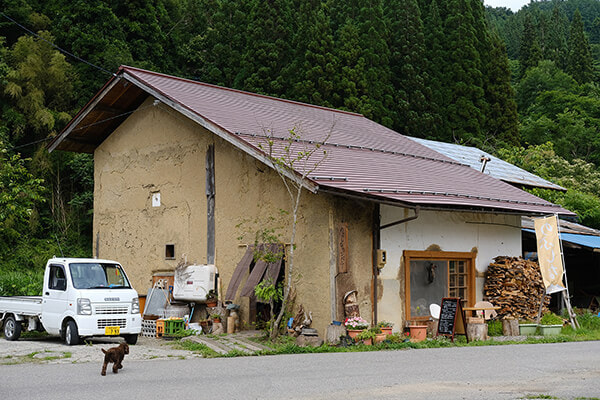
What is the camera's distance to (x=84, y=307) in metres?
13.2

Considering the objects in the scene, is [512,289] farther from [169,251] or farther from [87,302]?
[87,302]

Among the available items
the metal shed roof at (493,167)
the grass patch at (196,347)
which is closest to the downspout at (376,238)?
the grass patch at (196,347)

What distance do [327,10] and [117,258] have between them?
91.1 ft

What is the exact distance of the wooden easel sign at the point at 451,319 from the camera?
1418 cm

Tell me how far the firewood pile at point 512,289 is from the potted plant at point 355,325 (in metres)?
4.95

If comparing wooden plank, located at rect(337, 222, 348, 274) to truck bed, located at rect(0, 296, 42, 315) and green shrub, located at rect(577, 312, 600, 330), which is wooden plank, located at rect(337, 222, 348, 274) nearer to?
truck bed, located at rect(0, 296, 42, 315)

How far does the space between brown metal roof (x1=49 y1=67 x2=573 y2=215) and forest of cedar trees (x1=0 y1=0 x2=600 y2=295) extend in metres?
8.09

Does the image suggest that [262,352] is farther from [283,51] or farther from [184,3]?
[184,3]

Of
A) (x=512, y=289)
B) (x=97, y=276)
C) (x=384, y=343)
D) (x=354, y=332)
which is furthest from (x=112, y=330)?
(x=512, y=289)

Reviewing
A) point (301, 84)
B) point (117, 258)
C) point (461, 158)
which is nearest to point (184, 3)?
point (301, 84)

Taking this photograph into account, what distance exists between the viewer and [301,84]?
121 ft

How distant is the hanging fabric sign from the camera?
1620cm

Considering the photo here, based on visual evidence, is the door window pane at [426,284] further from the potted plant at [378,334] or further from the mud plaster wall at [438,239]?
the potted plant at [378,334]

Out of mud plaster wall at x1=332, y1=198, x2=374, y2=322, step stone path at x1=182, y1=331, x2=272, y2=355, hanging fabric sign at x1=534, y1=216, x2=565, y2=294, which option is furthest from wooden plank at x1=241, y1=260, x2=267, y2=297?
hanging fabric sign at x1=534, y1=216, x2=565, y2=294
